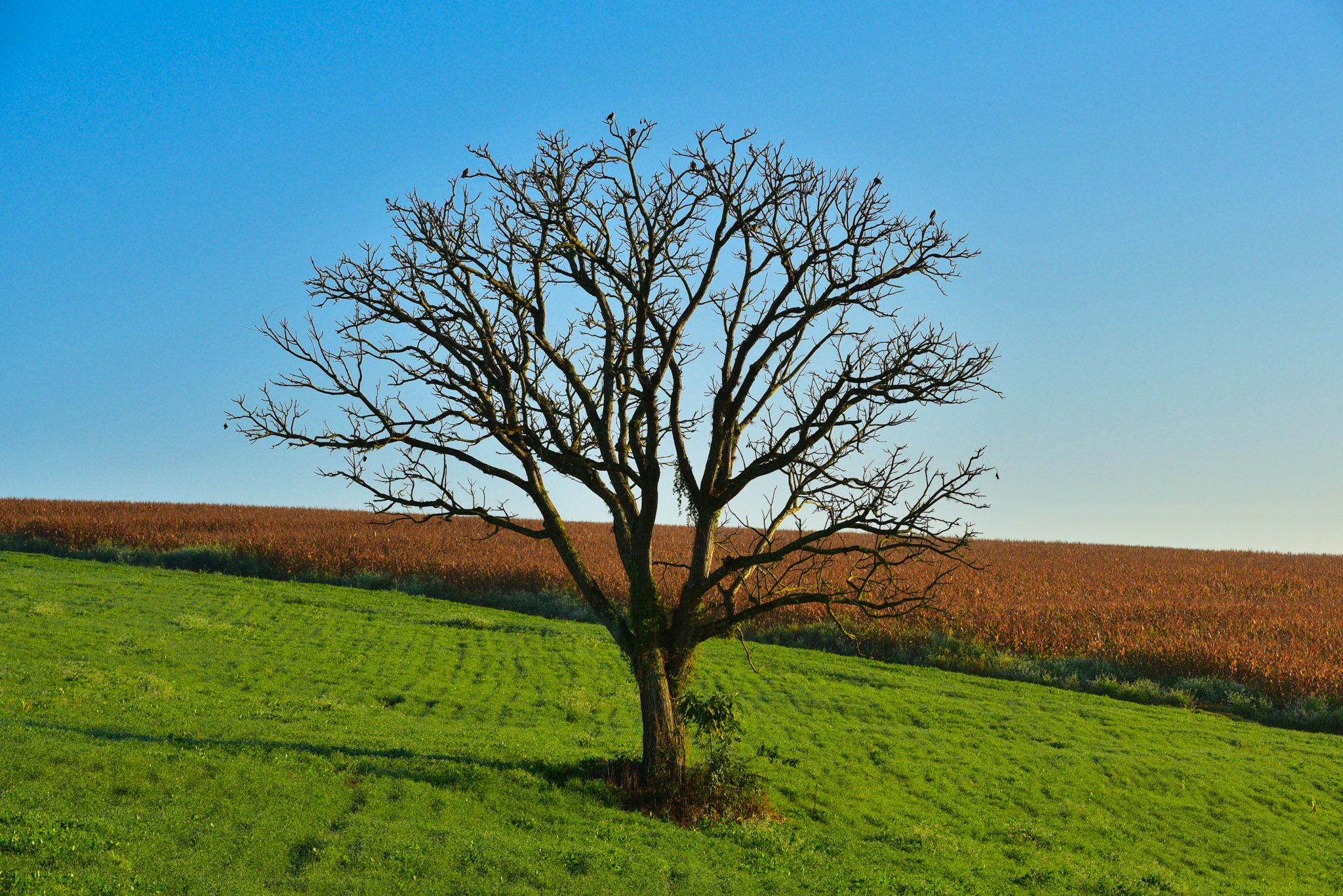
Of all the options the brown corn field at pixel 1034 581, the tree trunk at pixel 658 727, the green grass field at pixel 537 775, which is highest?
the brown corn field at pixel 1034 581

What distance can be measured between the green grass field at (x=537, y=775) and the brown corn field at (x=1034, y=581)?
356cm

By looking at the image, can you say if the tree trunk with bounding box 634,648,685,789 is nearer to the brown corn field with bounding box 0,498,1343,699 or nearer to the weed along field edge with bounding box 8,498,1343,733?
the brown corn field with bounding box 0,498,1343,699

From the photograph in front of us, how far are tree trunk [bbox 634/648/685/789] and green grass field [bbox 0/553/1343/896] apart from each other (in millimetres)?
899

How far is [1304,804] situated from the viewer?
15.1 metres

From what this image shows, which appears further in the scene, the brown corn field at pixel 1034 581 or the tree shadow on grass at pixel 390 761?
the brown corn field at pixel 1034 581

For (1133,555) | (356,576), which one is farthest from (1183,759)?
(1133,555)

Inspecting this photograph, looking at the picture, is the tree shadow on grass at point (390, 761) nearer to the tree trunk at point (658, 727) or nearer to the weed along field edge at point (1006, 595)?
the tree trunk at point (658, 727)

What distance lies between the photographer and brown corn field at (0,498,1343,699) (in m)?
25.2

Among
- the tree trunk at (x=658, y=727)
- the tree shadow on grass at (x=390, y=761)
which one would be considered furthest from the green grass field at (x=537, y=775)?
the tree trunk at (x=658, y=727)

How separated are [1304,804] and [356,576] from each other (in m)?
→ 31.6

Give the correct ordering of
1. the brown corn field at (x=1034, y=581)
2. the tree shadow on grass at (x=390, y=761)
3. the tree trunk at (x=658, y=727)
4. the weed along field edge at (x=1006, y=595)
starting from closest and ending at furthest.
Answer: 1. the tree shadow on grass at (x=390, y=761)
2. the tree trunk at (x=658, y=727)
3. the weed along field edge at (x=1006, y=595)
4. the brown corn field at (x=1034, y=581)

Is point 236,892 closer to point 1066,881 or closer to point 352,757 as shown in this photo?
point 352,757

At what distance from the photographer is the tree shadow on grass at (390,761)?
11586 mm

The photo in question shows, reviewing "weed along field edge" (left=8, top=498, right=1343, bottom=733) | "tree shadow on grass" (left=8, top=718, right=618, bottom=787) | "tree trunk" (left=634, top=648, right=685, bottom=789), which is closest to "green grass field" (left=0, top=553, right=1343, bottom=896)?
"tree shadow on grass" (left=8, top=718, right=618, bottom=787)
